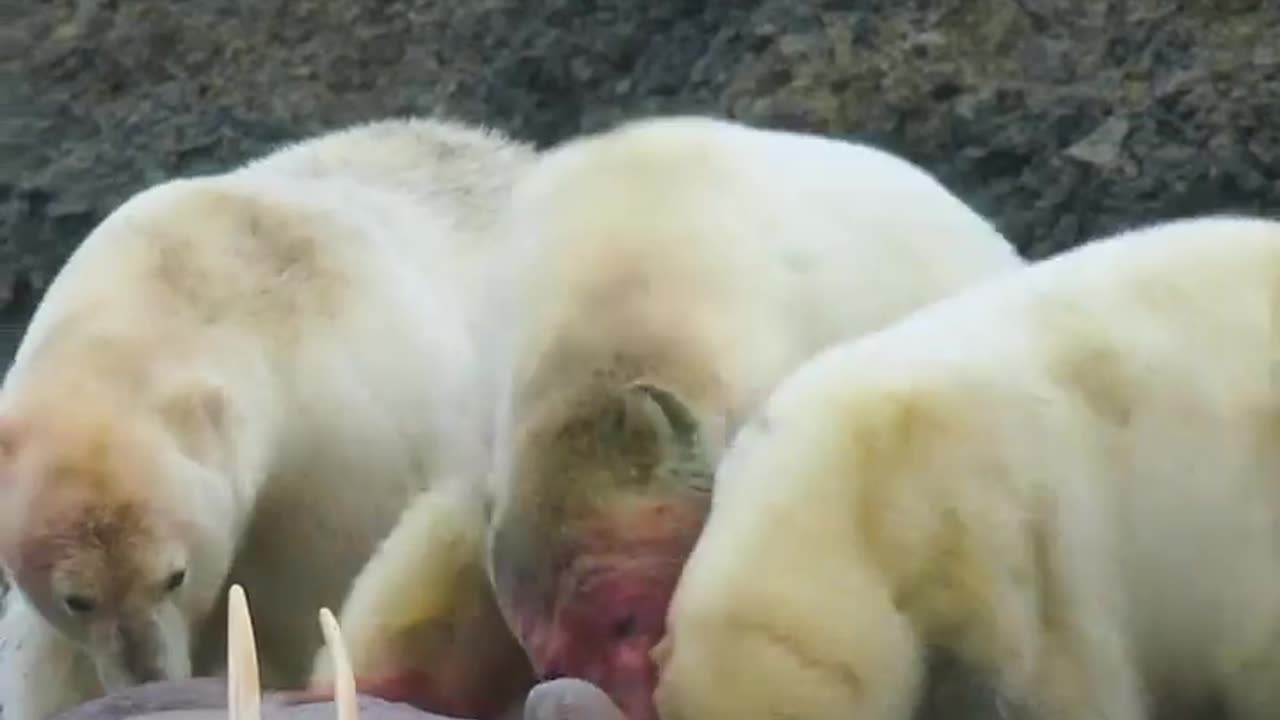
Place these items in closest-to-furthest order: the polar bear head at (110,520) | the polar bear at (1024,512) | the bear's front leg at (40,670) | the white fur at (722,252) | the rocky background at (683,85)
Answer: the polar bear at (1024,512), the white fur at (722,252), the polar bear head at (110,520), the bear's front leg at (40,670), the rocky background at (683,85)

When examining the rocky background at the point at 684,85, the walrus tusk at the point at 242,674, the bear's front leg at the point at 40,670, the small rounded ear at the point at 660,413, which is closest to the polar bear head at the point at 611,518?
the small rounded ear at the point at 660,413

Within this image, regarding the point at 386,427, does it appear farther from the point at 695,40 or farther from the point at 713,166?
the point at 695,40

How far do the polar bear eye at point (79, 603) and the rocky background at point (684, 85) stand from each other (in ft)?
2.65

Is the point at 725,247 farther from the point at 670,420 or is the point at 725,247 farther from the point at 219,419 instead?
the point at 219,419

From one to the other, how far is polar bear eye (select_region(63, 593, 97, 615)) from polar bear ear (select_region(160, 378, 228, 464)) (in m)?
0.09

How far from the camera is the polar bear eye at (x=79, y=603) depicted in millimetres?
1016

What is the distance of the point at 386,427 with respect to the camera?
1.20 m

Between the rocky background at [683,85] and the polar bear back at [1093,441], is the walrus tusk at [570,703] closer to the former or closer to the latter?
the polar bear back at [1093,441]

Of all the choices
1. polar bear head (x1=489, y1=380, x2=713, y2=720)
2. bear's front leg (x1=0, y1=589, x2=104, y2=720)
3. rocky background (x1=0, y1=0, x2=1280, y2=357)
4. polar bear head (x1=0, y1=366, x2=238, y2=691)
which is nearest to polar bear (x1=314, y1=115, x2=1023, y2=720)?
polar bear head (x1=489, y1=380, x2=713, y2=720)

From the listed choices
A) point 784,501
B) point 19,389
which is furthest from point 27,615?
point 784,501

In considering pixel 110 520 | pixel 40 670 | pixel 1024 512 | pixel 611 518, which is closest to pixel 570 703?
pixel 611 518

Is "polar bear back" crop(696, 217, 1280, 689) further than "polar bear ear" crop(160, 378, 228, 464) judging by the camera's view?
No

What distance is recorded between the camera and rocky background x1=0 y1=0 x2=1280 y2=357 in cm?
156

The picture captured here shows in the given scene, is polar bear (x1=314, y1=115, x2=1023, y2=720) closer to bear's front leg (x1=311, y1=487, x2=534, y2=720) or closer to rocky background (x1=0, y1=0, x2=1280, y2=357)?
bear's front leg (x1=311, y1=487, x2=534, y2=720)
